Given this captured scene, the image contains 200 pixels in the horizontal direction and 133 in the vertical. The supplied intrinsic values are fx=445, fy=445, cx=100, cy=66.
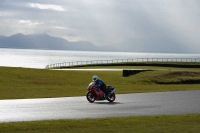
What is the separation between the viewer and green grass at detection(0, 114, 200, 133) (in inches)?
579

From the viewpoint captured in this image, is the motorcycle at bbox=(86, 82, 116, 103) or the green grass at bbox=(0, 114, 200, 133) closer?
the green grass at bbox=(0, 114, 200, 133)

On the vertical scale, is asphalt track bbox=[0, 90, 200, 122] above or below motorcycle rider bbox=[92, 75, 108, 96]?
below

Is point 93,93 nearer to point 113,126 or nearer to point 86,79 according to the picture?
point 113,126

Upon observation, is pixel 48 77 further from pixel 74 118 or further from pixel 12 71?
pixel 74 118

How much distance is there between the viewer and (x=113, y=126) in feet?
51.5

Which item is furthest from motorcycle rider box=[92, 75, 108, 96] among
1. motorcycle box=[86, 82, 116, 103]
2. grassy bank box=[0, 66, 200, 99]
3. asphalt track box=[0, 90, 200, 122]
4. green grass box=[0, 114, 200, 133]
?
grassy bank box=[0, 66, 200, 99]

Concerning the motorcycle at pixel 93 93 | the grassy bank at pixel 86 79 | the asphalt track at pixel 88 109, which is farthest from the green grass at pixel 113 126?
the grassy bank at pixel 86 79

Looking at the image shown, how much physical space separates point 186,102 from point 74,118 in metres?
9.66

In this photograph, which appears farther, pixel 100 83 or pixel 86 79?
pixel 86 79

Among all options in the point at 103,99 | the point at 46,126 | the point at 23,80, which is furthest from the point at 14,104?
the point at 23,80

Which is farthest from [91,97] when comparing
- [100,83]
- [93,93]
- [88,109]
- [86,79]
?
[86,79]

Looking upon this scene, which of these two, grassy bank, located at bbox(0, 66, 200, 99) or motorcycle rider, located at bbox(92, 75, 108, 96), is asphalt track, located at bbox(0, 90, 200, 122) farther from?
grassy bank, located at bbox(0, 66, 200, 99)

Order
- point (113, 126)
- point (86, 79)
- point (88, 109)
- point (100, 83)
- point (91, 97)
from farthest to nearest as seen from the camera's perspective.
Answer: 1. point (86, 79)
2. point (100, 83)
3. point (91, 97)
4. point (88, 109)
5. point (113, 126)

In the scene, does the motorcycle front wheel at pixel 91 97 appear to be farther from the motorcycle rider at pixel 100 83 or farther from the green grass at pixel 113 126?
the green grass at pixel 113 126
